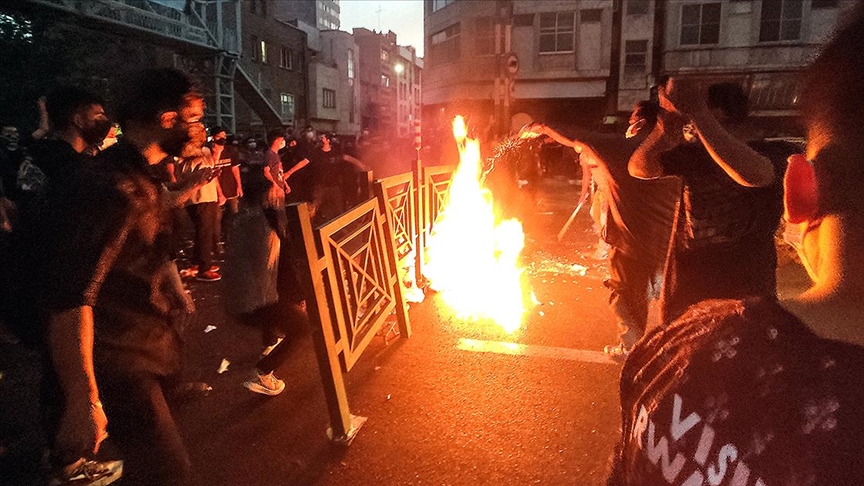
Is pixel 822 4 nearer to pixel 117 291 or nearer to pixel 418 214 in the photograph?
pixel 418 214

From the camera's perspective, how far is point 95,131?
4.12 metres

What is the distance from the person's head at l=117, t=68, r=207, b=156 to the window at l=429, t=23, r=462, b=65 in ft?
109

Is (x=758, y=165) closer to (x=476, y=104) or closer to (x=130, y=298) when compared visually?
(x=130, y=298)

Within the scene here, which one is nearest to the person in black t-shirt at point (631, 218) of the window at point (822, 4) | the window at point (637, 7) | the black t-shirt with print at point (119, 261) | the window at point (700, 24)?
the black t-shirt with print at point (119, 261)

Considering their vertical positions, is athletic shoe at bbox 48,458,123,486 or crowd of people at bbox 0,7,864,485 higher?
crowd of people at bbox 0,7,864,485

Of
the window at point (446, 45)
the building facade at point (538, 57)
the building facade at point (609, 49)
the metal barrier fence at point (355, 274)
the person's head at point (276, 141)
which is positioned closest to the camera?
the metal barrier fence at point (355, 274)

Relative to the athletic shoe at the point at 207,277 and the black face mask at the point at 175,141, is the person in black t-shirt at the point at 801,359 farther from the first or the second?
the athletic shoe at the point at 207,277

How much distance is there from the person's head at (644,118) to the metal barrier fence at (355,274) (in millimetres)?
2327

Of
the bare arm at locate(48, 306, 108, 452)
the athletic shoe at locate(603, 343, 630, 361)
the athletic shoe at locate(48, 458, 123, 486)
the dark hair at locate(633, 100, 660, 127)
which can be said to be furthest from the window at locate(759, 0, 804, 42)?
the bare arm at locate(48, 306, 108, 452)

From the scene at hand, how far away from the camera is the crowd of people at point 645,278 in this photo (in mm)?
888

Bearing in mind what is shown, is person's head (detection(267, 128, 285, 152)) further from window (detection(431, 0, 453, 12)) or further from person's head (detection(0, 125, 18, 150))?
window (detection(431, 0, 453, 12))

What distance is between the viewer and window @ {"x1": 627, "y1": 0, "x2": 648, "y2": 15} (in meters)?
29.9

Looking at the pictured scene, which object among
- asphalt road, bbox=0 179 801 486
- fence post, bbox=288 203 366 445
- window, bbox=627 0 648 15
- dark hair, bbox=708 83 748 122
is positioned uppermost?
window, bbox=627 0 648 15

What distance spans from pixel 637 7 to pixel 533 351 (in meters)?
30.3
